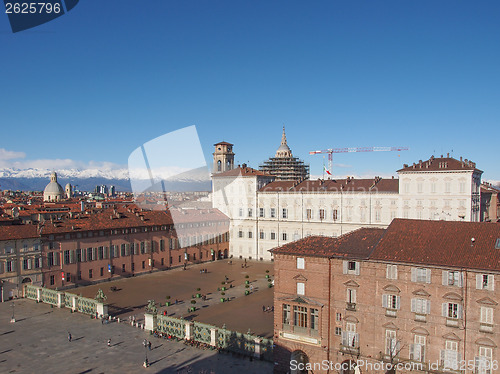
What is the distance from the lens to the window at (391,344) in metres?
26.2

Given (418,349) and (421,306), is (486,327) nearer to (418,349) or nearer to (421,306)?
(421,306)

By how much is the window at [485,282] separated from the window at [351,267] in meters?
6.72

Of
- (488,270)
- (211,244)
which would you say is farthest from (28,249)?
A: (488,270)

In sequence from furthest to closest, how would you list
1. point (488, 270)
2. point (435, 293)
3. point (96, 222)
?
1. point (96, 222)
2. point (435, 293)
3. point (488, 270)

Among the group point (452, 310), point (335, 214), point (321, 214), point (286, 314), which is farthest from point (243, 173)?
point (452, 310)

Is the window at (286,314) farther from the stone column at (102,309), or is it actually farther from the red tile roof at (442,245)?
the stone column at (102,309)

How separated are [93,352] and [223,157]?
238 ft

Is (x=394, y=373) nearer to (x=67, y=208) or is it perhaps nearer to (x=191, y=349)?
(x=191, y=349)

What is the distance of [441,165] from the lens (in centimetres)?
5803

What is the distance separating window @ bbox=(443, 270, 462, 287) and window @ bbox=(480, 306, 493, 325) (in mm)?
1711

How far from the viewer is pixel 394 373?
26203 mm

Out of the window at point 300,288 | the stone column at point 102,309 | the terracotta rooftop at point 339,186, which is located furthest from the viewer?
the terracotta rooftop at point 339,186

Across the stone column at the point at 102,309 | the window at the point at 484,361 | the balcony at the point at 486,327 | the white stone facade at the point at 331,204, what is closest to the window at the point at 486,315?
the balcony at the point at 486,327

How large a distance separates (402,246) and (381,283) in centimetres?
273
